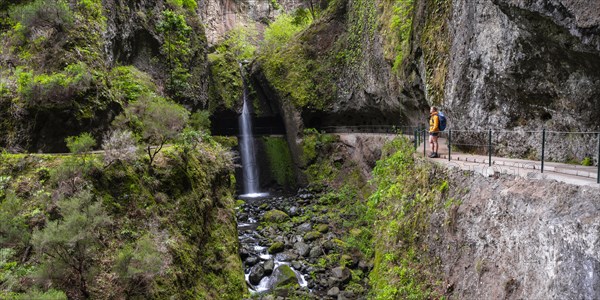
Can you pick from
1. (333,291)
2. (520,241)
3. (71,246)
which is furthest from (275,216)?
(520,241)

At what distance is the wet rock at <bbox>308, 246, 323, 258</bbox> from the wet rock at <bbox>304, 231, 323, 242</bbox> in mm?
1238

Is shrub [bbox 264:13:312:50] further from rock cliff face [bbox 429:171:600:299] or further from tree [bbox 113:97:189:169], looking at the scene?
rock cliff face [bbox 429:171:600:299]

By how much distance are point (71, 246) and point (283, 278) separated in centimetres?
767

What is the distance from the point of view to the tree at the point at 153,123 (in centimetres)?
1003

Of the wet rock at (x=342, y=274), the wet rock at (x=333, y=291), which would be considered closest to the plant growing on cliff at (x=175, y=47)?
the wet rock at (x=342, y=274)

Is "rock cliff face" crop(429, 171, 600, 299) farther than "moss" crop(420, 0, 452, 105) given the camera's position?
No

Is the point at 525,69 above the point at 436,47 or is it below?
below

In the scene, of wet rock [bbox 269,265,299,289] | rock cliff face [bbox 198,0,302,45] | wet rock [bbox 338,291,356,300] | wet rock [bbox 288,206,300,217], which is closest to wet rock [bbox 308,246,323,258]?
wet rock [bbox 269,265,299,289]

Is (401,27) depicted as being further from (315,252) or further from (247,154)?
(247,154)

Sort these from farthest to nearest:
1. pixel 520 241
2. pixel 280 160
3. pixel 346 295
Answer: pixel 280 160 < pixel 346 295 < pixel 520 241

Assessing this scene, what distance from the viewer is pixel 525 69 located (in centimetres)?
880

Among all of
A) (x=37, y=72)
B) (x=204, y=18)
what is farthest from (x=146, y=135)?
(x=204, y=18)

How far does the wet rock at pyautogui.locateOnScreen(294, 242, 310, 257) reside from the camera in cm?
1475

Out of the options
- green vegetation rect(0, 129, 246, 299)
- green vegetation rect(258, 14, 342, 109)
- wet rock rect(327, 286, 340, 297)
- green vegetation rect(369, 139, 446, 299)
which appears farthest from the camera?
green vegetation rect(258, 14, 342, 109)
